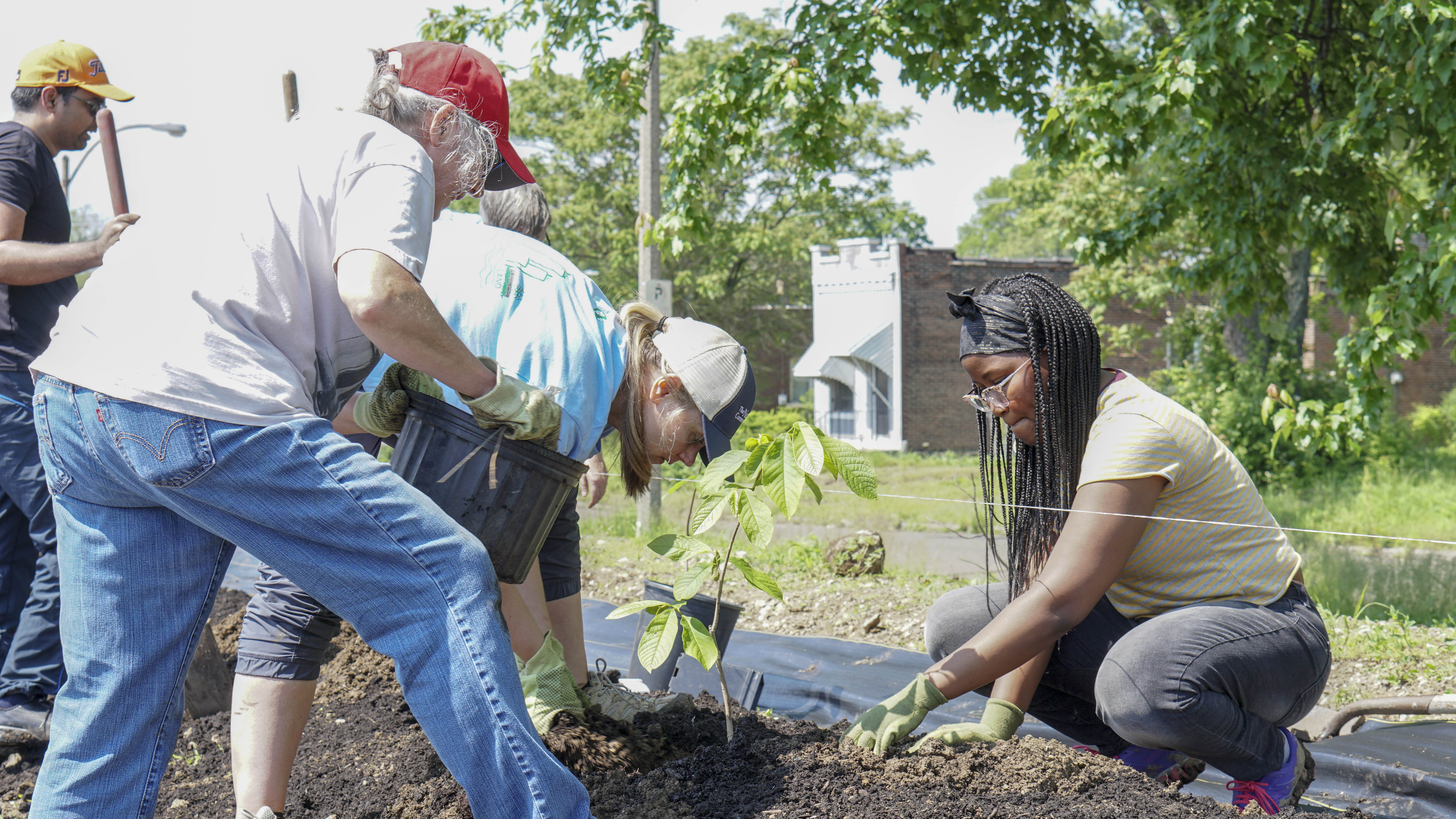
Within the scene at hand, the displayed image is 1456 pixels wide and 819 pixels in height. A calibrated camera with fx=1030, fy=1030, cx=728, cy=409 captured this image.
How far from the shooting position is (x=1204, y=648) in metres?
2.02

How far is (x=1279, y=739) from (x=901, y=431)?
20824 millimetres

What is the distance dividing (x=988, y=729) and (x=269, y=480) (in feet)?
4.95

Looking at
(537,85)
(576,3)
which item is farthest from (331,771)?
(537,85)

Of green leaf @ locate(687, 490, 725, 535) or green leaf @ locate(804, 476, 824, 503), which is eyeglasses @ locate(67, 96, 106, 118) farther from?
green leaf @ locate(804, 476, 824, 503)

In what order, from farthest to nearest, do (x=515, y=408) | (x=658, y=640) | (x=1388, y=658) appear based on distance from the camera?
1. (x=1388, y=658)
2. (x=658, y=640)
3. (x=515, y=408)

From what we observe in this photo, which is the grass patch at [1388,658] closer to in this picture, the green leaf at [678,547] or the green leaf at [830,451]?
the green leaf at [830,451]

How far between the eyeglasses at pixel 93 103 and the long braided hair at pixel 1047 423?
8.21 ft

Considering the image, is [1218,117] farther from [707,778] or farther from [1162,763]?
[707,778]

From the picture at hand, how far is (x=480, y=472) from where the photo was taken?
178 centimetres

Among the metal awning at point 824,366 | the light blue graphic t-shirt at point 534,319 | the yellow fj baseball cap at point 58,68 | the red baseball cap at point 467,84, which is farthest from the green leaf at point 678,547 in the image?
the metal awning at point 824,366

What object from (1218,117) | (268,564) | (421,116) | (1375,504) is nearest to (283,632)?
(268,564)

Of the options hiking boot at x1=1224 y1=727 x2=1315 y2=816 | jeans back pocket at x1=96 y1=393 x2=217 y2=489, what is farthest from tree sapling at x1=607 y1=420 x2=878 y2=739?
hiking boot at x1=1224 y1=727 x2=1315 y2=816

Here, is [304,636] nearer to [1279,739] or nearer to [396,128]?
[396,128]

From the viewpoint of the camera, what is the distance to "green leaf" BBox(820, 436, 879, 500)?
191 cm
